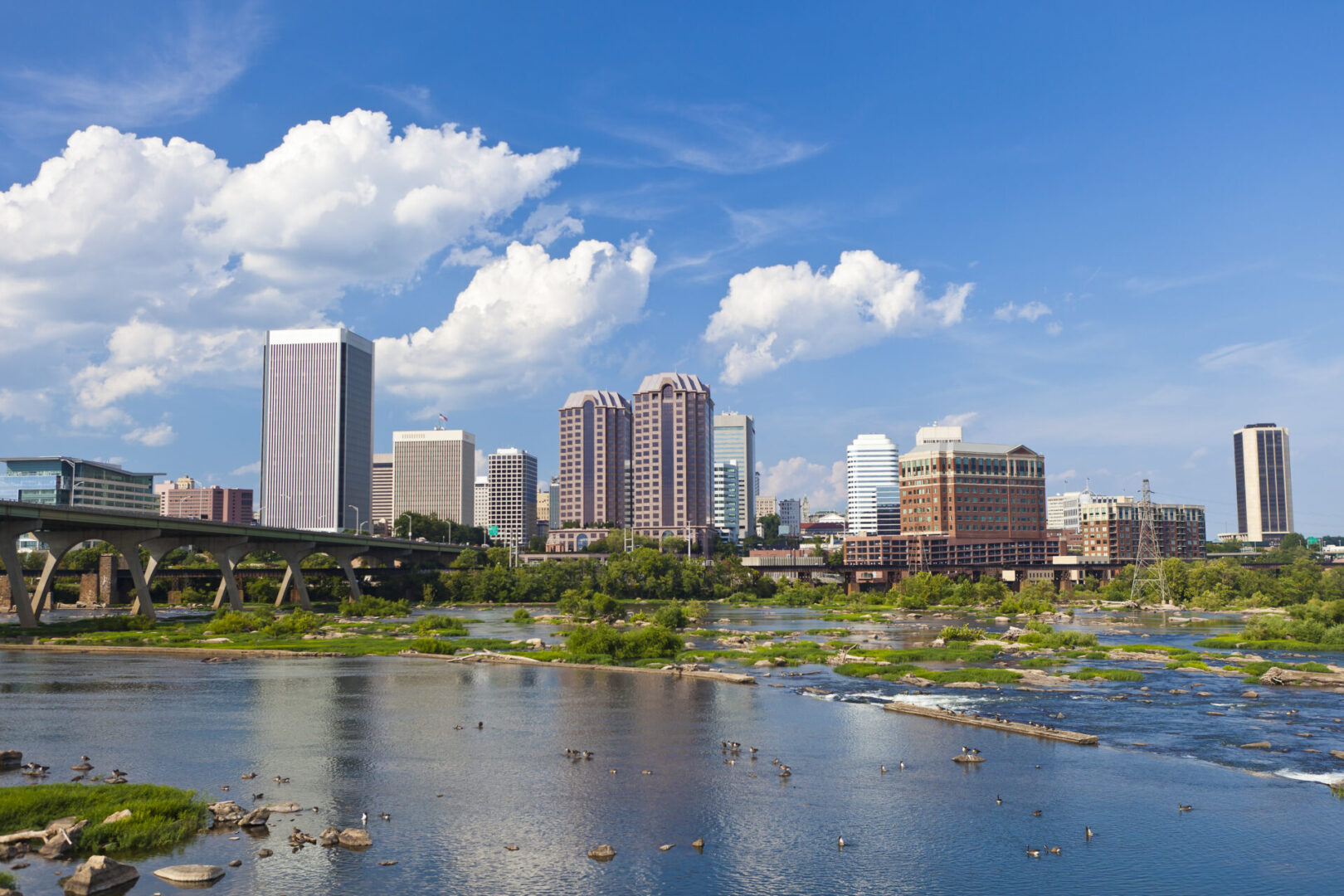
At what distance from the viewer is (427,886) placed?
3478 cm

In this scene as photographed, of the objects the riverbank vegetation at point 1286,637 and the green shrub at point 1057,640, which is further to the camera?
the green shrub at point 1057,640

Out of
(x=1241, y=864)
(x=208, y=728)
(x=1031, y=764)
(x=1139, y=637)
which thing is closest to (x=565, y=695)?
(x=208, y=728)

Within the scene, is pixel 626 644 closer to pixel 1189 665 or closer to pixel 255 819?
pixel 1189 665

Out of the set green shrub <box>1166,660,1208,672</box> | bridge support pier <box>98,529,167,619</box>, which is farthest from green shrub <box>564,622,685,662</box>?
bridge support pier <box>98,529,167,619</box>

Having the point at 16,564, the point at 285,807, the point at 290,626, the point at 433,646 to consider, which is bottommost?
the point at 433,646

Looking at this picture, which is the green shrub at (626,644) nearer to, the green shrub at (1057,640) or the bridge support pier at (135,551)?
the green shrub at (1057,640)

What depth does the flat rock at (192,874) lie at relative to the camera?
34969 mm

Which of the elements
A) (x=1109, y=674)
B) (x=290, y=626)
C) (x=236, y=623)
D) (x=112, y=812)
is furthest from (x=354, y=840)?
(x=236, y=623)

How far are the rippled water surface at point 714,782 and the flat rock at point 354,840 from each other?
0.68 metres

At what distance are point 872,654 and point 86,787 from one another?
75048 mm

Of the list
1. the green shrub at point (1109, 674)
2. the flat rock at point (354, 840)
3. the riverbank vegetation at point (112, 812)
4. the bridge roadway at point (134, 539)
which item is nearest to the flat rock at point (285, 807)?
the riverbank vegetation at point (112, 812)

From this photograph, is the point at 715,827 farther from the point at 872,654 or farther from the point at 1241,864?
the point at 872,654

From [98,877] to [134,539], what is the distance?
411ft

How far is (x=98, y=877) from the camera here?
1340 inches
